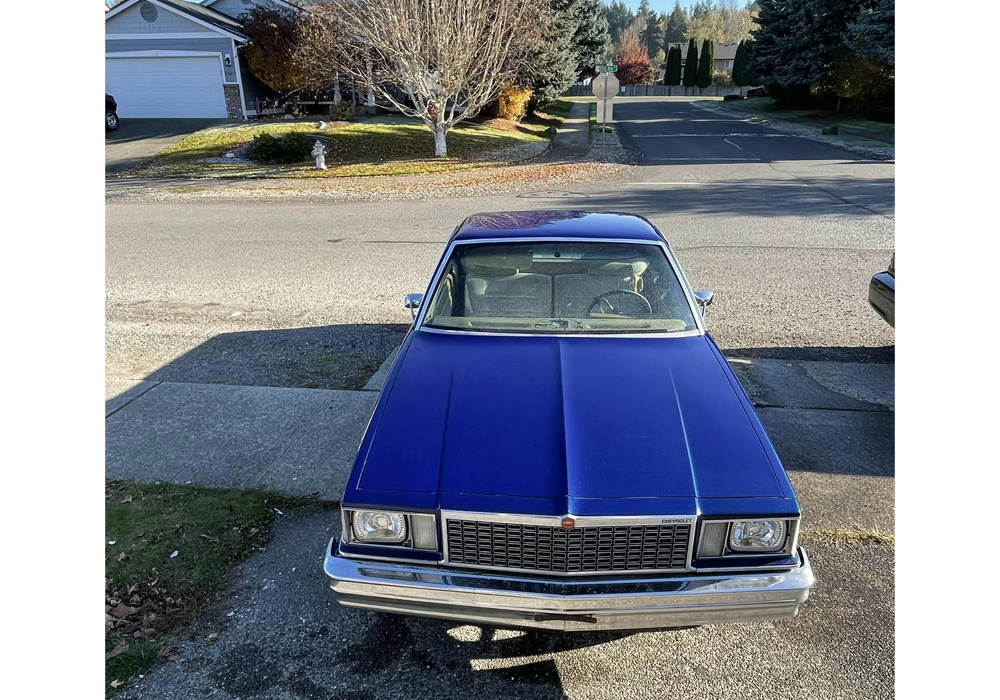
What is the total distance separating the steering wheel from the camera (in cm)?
425

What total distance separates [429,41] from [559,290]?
16419 mm

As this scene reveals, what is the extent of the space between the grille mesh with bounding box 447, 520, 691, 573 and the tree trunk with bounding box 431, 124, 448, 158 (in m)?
19.7

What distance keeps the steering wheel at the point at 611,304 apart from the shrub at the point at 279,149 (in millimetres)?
18853

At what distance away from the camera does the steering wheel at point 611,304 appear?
4.25 metres

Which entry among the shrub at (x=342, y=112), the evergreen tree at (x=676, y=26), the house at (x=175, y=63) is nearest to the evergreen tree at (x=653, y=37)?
the evergreen tree at (x=676, y=26)

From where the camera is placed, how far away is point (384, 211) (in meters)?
14.4

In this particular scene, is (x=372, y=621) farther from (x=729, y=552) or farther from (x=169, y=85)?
(x=169, y=85)

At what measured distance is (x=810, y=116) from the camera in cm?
3553

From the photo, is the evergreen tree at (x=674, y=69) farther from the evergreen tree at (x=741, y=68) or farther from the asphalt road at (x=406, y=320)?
the asphalt road at (x=406, y=320)

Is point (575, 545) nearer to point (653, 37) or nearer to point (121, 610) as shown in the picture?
point (121, 610)

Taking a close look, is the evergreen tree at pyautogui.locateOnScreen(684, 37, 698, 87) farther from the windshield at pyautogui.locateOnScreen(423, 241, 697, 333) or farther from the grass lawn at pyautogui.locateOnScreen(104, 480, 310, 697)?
the grass lawn at pyautogui.locateOnScreen(104, 480, 310, 697)

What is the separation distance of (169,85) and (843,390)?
3186 cm

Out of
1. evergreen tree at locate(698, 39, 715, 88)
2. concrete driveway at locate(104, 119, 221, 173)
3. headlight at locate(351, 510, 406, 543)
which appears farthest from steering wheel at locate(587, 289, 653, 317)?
evergreen tree at locate(698, 39, 715, 88)
